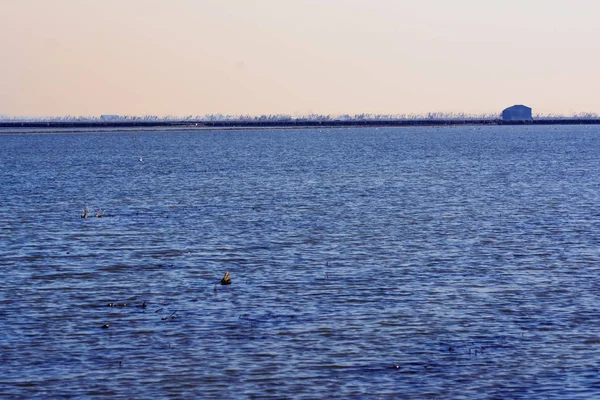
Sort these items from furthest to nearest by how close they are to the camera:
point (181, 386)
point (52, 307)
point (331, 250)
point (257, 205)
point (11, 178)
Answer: point (11, 178) < point (257, 205) < point (331, 250) < point (52, 307) < point (181, 386)

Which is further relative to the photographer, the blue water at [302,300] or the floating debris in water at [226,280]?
the floating debris in water at [226,280]

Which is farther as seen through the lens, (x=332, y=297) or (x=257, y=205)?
(x=257, y=205)

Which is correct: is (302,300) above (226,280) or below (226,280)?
below

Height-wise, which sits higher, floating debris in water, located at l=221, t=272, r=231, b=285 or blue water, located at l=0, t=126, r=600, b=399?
floating debris in water, located at l=221, t=272, r=231, b=285

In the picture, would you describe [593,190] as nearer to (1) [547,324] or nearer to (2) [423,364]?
(1) [547,324]

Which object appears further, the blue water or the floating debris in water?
the floating debris in water

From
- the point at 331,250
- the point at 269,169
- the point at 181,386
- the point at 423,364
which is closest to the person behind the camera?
the point at 181,386

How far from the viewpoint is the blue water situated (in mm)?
18391

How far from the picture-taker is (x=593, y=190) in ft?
216

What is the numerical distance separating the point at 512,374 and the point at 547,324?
4322 mm

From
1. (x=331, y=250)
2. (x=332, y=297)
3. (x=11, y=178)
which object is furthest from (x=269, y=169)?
(x=332, y=297)

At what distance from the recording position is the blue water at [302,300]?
1839 cm

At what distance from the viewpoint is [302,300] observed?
2542 cm

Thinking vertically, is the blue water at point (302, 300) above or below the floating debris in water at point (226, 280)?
below
